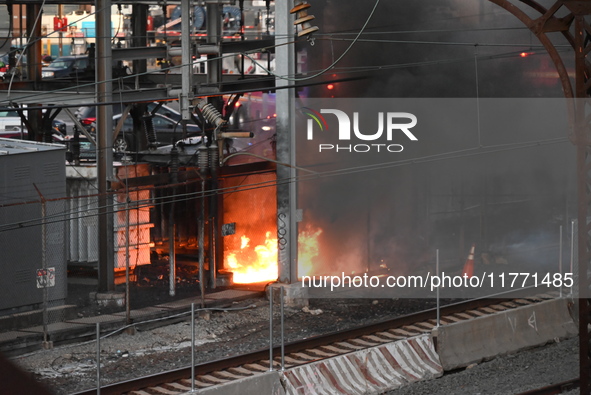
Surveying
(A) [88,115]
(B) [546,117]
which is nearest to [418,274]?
(B) [546,117]

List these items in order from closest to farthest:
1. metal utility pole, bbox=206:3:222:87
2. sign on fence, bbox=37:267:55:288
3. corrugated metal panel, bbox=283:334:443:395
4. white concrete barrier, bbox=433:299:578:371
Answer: corrugated metal panel, bbox=283:334:443:395 → white concrete barrier, bbox=433:299:578:371 → sign on fence, bbox=37:267:55:288 → metal utility pole, bbox=206:3:222:87

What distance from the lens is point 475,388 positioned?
9688 millimetres

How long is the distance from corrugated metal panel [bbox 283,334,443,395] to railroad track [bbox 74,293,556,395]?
11.8 inches

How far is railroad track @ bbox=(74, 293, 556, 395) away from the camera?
9094 mm

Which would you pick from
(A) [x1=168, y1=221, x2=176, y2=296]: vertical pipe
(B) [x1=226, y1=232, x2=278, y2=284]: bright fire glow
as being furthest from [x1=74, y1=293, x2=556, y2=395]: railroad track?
(B) [x1=226, y1=232, x2=278, y2=284]: bright fire glow

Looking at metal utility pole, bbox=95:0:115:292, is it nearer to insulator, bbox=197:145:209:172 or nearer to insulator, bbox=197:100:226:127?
insulator, bbox=197:145:209:172

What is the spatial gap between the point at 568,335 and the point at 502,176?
6554 millimetres

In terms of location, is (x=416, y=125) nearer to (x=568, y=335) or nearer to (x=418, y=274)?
(x=418, y=274)

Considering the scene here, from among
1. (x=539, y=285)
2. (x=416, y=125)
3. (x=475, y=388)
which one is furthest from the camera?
(x=416, y=125)

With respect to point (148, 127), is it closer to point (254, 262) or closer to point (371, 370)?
point (254, 262)

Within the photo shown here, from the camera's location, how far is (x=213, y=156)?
14.3m

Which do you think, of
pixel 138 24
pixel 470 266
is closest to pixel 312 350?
pixel 470 266

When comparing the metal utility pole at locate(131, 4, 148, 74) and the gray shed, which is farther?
the metal utility pole at locate(131, 4, 148, 74)

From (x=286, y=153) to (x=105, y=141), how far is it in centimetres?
297
